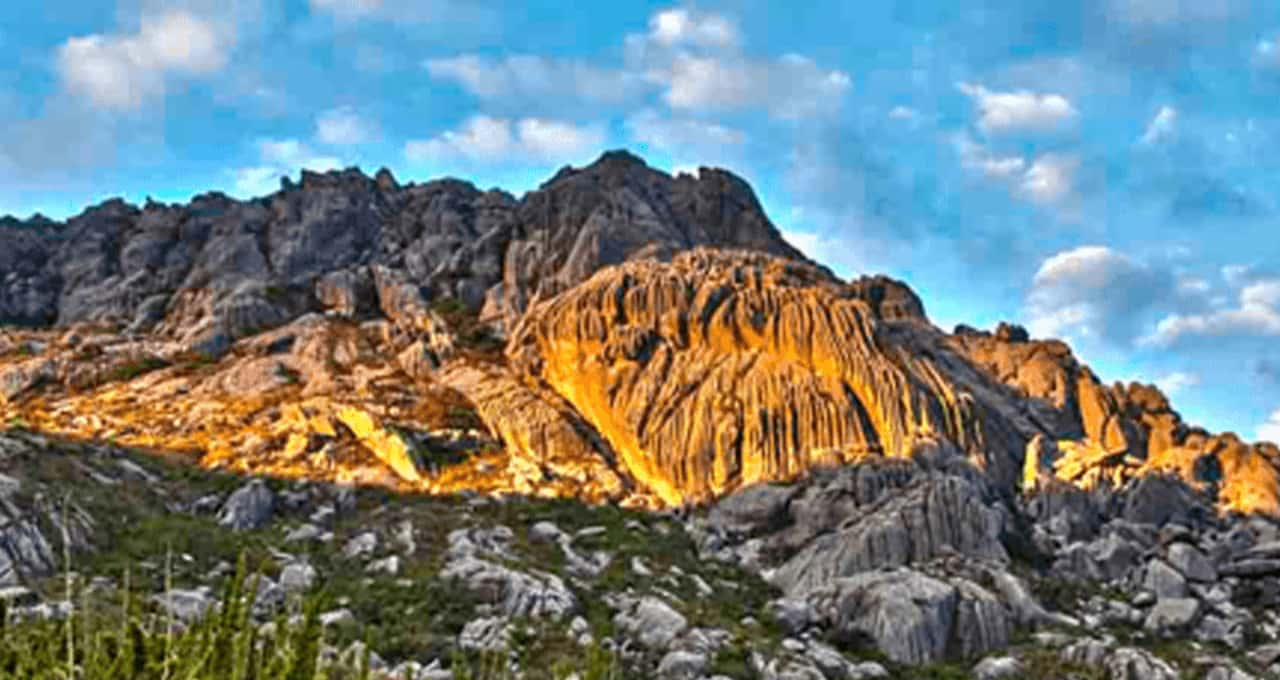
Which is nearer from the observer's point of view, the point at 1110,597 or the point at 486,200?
the point at 1110,597

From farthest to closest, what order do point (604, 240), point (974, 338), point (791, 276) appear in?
point (974, 338), point (604, 240), point (791, 276)

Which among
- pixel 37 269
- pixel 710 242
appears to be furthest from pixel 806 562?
pixel 37 269

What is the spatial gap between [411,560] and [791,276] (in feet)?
121

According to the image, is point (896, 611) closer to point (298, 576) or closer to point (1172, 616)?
point (1172, 616)

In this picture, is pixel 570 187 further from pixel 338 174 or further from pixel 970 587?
pixel 970 587

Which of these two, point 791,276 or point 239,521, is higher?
point 791,276

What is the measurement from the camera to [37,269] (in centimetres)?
10938

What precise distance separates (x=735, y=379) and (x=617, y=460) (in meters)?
8.37

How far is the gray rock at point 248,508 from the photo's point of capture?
4922 cm

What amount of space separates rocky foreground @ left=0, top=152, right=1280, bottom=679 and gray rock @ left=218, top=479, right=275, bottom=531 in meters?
0.17

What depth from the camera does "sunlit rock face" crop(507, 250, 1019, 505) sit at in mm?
60562

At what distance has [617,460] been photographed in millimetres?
63125

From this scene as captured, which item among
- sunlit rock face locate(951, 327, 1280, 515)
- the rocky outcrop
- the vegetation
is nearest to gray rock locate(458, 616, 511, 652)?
the vegetation

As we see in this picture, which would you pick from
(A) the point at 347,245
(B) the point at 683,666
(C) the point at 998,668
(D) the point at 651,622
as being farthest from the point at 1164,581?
(A) the point at 347,245
